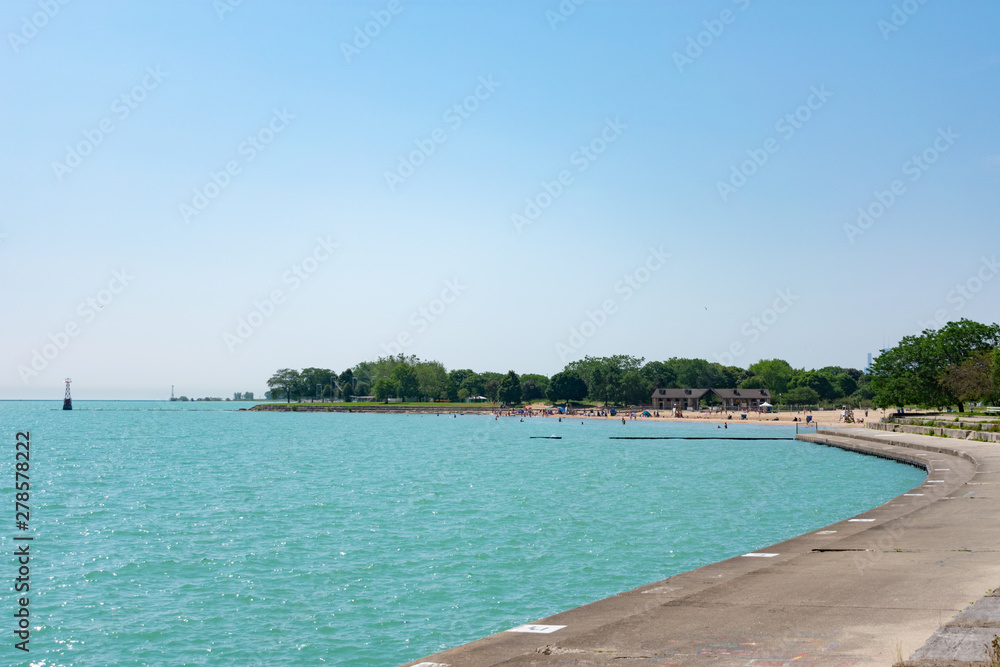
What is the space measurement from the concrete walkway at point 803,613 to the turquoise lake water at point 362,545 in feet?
18.1

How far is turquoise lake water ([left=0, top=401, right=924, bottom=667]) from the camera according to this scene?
17.7 meters

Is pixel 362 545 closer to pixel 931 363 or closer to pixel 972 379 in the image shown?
pixel 972 379

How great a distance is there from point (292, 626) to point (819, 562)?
11.7m

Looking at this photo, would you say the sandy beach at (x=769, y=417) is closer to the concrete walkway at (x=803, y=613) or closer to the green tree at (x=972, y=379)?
the green tree at (x=972, y=379)

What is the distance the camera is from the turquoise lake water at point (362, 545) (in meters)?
17.7

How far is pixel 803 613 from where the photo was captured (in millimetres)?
11094

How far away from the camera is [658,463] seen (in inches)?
2766

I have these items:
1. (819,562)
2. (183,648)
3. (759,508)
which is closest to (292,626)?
(183,648)

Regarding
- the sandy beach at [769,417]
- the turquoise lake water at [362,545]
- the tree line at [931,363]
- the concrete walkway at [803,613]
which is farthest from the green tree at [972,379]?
the concrete walkway at [803,613]

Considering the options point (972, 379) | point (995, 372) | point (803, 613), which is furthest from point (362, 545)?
point (972, 379)

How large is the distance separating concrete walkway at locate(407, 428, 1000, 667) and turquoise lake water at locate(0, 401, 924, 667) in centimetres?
552

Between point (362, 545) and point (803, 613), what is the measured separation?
794 inches

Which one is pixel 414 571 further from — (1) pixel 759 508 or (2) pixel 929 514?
(1) pixel 759 508

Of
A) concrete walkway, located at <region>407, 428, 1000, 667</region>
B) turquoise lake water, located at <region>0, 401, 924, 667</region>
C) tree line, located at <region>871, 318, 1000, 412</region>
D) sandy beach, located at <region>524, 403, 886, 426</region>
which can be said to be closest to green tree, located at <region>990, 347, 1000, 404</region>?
tree line, located at <region>871, 318, 1000, 412</region>
